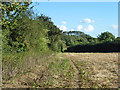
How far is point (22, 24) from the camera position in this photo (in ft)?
31.7

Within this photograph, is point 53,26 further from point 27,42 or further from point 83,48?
point 83,48

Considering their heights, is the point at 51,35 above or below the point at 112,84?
above

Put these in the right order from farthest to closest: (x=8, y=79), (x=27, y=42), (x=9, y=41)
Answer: (x=27, y=42)
(x=9, y=41)
(x=8, y=79)

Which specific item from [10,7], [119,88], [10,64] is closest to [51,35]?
[10,7]

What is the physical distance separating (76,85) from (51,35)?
15.4 metres

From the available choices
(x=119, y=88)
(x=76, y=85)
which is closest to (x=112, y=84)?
(x=119, y=88)

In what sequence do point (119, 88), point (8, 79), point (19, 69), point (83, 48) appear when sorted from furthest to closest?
point (83, 48) < point (19, 69) < point (8, 79) < point (119, 88)

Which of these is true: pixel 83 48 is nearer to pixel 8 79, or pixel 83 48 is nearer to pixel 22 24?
pixel 22 24

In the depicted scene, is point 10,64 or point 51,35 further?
point 51,35

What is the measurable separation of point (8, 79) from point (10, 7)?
358 cm

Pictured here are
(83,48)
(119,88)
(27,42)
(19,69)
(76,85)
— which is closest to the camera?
(119,88)

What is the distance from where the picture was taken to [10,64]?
6500mm

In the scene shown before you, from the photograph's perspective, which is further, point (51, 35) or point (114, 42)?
point (114, 42)

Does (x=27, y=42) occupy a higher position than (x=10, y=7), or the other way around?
(x=10, y=7)
